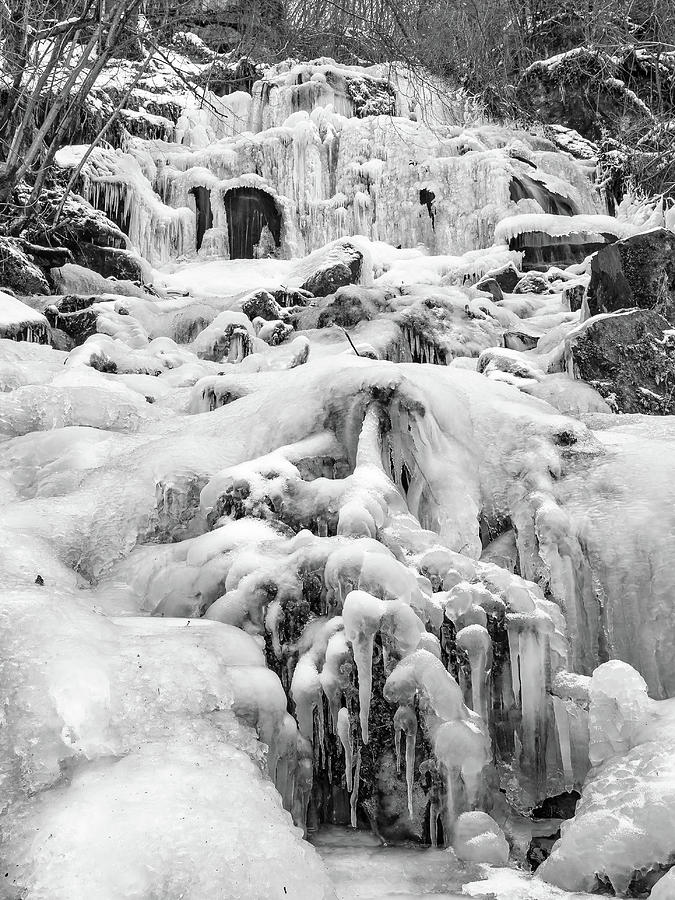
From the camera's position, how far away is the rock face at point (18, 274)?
10328 millimetres

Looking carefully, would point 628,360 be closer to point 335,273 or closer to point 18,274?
point 335,273

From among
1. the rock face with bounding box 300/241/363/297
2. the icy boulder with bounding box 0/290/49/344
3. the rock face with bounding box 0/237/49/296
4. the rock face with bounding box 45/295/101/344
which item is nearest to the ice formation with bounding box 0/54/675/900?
the icy boulder with bounding box 0/290/49/344

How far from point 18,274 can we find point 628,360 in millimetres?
8019

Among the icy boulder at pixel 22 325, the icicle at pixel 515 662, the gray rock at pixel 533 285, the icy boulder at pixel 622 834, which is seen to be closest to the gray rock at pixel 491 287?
the gray rock at pixel 533 285

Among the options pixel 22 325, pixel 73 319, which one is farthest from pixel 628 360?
pixel 73 319

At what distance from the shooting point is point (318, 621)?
2.93m

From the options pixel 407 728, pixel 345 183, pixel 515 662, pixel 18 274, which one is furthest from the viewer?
pixel 345 183

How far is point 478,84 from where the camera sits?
3697mm

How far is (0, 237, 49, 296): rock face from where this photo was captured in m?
10.3

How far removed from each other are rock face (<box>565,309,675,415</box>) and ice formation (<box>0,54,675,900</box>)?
24 centimetres

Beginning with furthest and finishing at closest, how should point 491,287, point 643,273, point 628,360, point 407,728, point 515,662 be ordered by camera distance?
point 491,287
point 643,273
point 628,360
point 515,662
point 407,728

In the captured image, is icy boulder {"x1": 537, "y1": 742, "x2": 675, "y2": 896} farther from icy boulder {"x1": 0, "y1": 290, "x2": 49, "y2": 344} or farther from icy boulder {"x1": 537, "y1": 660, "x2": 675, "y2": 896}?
icy boulder {"x1": 0, "y1": 290, "x2": 49, "y2": 344}

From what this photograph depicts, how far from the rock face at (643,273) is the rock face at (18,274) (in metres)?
7.38

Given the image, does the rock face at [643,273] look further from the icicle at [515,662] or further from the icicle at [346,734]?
the icicle at [346,734]
